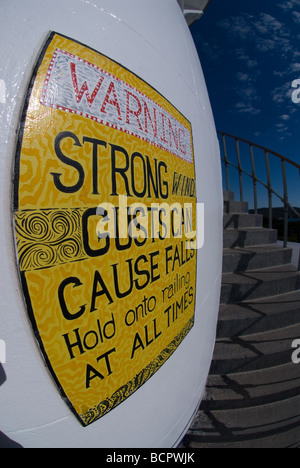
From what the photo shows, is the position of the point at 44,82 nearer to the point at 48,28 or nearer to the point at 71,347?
the point at 48,28

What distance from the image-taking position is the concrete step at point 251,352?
1989mm

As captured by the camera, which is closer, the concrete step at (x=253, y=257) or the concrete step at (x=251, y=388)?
the concrete step at (x=251, y=388)

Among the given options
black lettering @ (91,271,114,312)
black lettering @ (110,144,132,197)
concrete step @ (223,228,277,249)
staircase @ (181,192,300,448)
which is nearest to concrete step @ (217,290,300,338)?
staircase @ (181,192,300,448)

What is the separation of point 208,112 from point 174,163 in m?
0.73

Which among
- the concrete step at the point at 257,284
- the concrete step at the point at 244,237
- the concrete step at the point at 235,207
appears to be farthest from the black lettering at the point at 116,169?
the concrete step at the point at 235,207

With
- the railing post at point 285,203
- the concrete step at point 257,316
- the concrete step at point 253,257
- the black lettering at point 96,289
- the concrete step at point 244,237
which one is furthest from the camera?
the railing post at point 285,203

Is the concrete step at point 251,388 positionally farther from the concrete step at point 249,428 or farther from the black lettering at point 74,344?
the black lettering at point 74,344

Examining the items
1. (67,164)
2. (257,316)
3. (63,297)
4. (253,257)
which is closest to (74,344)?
(63,297)

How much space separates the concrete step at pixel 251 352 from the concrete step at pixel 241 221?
1702mm

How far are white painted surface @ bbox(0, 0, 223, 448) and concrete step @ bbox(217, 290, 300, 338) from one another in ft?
3.37

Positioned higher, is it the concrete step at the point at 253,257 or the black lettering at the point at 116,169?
the black lettering at the point at 116,169

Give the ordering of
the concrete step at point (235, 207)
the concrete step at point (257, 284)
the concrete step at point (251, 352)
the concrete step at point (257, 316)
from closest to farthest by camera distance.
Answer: the concrete step at point (251, 352) < the concrete step at point (257, 316) < the concrete step at point (257, 284) < the concrete step at point (235, 207)

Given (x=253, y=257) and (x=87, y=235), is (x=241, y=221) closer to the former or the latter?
(x=253, y=257)

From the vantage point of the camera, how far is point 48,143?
0.58m
